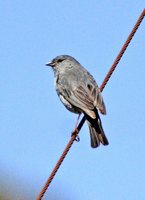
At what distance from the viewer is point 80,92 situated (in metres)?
10.4

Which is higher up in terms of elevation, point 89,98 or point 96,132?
point 89,98

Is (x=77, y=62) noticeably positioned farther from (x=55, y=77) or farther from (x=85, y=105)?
(x=85, y=105)

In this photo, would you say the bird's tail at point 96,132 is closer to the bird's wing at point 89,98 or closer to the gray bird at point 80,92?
the gray bird at point 80,92

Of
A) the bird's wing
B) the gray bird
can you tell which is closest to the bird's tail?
the gray bird

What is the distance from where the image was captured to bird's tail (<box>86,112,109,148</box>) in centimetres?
984

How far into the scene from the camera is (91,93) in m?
10.2

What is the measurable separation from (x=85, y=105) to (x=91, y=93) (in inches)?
10.2

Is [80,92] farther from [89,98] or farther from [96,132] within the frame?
[96,132]

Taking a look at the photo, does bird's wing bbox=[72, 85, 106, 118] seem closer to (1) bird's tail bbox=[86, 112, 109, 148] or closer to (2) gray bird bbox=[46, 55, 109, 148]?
Result: (2) gray bird bbox=[46, 55, 109, 148]

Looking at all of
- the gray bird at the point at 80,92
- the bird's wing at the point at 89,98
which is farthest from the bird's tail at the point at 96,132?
the bird's wing at the point at 89,98

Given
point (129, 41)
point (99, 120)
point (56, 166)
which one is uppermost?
point (129, 41)

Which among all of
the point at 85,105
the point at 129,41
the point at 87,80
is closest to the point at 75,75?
the point at 87,80

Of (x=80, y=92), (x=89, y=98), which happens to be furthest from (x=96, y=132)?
(x=80, y=92)

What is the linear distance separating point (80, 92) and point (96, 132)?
0.70m
